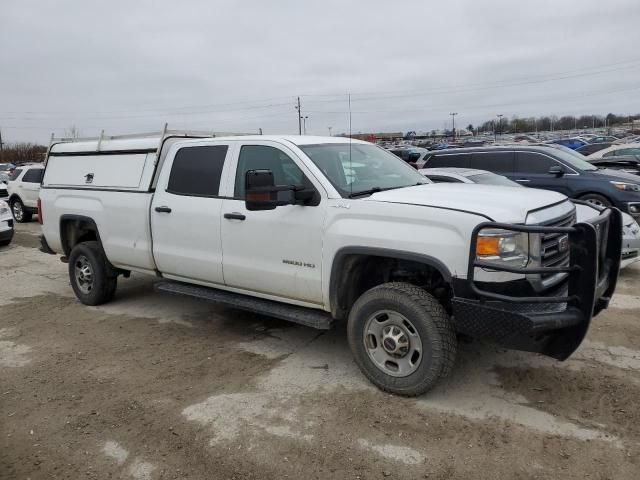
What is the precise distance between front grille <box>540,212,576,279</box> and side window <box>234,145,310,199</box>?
1885mm

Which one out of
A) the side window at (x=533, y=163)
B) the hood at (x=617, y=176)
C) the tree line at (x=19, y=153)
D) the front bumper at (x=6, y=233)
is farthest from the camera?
the tree line at (x=19, y=153)

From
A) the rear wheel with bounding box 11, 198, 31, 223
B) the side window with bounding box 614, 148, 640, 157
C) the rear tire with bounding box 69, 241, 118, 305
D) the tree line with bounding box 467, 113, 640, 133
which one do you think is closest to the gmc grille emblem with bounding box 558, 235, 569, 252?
the rear tire with bounding box 69, 241, 118, 305

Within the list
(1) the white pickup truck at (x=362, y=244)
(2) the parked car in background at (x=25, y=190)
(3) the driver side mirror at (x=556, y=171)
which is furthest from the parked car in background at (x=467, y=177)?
(2) the parked car in background at (x=25, y=190)

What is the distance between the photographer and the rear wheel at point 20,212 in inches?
599

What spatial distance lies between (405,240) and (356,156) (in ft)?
4.75

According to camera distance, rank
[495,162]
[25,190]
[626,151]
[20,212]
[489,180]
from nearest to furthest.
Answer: [489,180] → [495,162] → [25,190] → [20,212] → [626,151]

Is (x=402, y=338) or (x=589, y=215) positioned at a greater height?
(x=589, y=215)

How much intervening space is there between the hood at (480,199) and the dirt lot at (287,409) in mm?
1385

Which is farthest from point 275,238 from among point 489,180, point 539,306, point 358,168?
point 489,180

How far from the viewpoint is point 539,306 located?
3432mm

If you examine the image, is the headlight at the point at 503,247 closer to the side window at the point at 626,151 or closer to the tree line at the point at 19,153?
the side window at the point at 626,151

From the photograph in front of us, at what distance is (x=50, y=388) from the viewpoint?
13.9ft

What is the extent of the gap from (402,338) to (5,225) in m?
10.2

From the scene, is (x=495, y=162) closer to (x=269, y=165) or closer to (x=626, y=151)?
(x=269, y=165)
